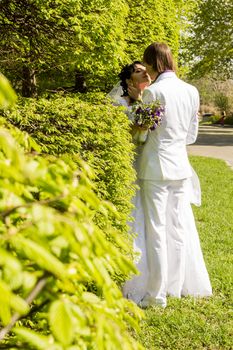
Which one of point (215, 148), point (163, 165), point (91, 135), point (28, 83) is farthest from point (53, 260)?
point (215, 148)

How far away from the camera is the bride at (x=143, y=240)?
4.80m

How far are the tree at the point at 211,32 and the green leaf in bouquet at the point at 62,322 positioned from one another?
27547 millimetres

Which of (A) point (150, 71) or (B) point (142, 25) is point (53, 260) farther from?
(B) point (142, 25)

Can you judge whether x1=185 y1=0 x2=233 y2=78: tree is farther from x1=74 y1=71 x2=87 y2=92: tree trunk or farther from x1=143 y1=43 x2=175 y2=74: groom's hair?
x1=143 y1=43 x2=175 y2=74: groom's hair

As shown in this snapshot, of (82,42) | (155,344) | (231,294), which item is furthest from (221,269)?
(82,42)

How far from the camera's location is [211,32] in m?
28.2

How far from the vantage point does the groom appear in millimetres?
4520

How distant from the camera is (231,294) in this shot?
16.9ft

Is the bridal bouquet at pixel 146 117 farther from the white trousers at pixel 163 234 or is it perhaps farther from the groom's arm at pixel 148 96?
the white trousers at pixel 163 234

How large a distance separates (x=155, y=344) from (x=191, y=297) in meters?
1.04

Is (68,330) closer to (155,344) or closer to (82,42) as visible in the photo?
(155,344)

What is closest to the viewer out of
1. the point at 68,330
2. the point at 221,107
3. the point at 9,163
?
the point at 68,330

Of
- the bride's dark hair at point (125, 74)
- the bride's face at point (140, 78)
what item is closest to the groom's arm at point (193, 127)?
the bride's face at point (140, 78)

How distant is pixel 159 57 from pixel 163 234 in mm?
1469
